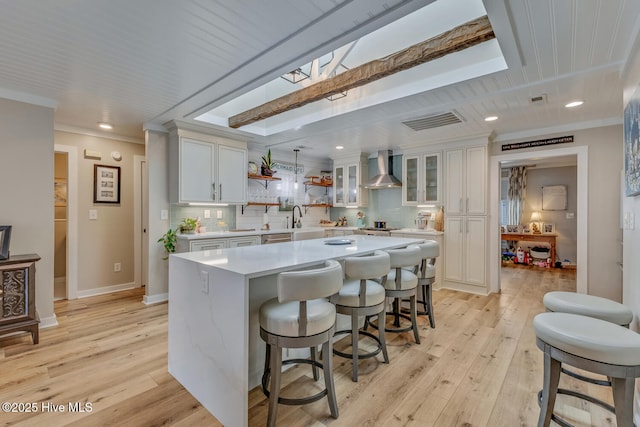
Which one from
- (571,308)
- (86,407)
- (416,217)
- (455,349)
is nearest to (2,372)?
(86,407)

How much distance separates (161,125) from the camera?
4.03 metres

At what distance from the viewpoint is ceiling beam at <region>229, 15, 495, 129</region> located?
6.63 feet

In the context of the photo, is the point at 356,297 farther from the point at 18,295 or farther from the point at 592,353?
the point at 18,295

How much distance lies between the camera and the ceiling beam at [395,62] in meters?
2.02

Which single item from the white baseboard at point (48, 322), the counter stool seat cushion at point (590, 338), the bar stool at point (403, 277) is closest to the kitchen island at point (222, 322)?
the bar stool at point (403, 277)

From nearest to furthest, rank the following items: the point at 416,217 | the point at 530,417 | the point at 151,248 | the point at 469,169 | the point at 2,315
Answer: the point at 530,417, the point at 2,315, the point at 151,248, the point at 469,169, the point at 416,217

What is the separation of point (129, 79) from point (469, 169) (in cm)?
451

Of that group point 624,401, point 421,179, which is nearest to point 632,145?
point 624,401

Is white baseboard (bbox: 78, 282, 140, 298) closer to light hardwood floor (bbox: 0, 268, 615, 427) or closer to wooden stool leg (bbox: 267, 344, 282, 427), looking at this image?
light hardwood floor (bbox: 0, 268, 615, 427)

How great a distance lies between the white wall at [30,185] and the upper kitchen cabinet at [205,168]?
4.17ft

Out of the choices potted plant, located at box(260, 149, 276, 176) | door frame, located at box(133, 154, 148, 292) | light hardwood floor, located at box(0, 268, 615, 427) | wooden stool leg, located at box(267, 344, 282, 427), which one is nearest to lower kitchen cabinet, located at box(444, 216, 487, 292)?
light hardwood floor, located at box(0, 268, 615, 427)

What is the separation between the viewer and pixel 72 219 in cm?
402

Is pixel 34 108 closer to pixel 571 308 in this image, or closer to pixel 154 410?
pixel 154 410

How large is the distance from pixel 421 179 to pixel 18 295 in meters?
5.29
